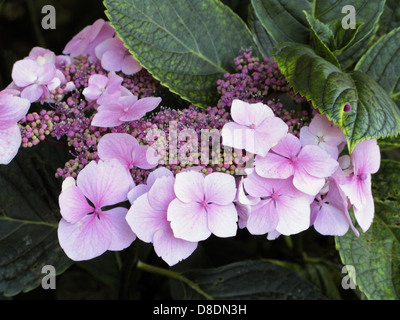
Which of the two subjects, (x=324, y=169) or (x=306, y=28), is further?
(x=306, y=28)

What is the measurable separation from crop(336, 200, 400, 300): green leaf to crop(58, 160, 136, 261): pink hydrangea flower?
0.32 meters

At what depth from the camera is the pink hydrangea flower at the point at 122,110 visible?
597 millimetres

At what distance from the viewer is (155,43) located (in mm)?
711

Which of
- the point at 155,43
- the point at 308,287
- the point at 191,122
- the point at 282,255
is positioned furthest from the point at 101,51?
the point at 282,255

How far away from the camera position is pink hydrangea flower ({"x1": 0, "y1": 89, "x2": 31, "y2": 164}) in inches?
22.6

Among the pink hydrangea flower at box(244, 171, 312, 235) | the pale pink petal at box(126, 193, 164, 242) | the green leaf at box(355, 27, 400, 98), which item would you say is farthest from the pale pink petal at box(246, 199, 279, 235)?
the green leaf at box(355, 27, 400, 98)

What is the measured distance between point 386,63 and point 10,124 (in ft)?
1.93

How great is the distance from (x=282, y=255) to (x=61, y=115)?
635 mm

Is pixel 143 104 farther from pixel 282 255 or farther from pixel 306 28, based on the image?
pixel 282 255

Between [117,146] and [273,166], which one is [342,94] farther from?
[117,146]

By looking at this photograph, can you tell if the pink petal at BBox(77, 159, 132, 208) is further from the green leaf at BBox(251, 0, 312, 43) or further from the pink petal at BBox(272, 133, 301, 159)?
the green leaf at BBox(251, 0, 312, 43)

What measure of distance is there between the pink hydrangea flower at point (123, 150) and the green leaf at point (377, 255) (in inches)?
12.4

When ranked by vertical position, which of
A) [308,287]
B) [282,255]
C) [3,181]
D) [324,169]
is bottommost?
[282,255]

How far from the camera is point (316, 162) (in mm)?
572
